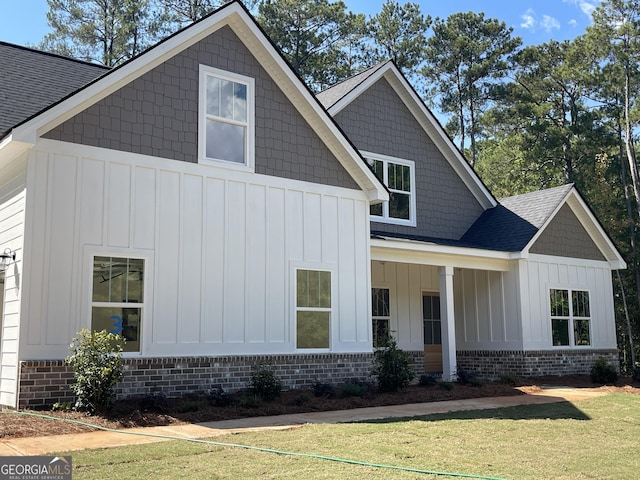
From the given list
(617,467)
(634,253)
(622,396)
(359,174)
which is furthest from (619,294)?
(617,467)

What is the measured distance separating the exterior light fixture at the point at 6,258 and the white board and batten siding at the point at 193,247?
0.72 metres

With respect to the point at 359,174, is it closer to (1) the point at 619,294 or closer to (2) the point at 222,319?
(2) the point at 222,319

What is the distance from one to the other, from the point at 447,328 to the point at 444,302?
0.65 metres

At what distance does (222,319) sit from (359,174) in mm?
4484

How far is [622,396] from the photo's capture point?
13.8m

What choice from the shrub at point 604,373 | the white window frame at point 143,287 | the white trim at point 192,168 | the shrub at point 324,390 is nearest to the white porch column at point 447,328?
the white trim at point 192,168

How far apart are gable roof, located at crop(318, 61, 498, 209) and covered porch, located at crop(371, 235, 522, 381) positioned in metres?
2.76

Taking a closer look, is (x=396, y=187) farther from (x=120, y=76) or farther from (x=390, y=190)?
(x=120, y=76)

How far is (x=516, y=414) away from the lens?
1080cm

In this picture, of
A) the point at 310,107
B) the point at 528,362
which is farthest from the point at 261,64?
the point at 528,362

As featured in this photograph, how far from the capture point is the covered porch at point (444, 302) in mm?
16812

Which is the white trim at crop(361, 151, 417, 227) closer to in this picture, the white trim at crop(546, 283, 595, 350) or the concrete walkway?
the white trim at crop(546, 283, 595, 350)

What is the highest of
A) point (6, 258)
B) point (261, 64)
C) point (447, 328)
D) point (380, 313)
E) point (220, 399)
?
point (261, 64)

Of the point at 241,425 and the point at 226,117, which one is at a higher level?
the point at 226,117
